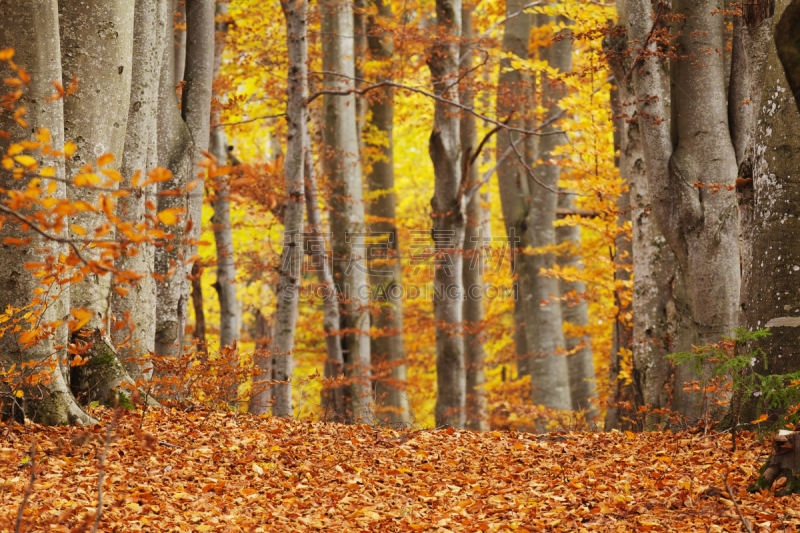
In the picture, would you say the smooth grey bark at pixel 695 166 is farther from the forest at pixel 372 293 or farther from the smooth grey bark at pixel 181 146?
the smooth grey bark at pixel 181 146

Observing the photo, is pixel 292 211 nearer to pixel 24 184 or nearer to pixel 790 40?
pixel 24 184

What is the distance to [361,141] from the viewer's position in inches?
523

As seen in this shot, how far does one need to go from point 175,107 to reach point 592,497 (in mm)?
6046

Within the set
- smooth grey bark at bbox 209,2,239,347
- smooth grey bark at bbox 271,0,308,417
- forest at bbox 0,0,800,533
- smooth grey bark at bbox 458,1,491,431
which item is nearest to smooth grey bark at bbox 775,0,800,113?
forest at bbox 0,0,800,533

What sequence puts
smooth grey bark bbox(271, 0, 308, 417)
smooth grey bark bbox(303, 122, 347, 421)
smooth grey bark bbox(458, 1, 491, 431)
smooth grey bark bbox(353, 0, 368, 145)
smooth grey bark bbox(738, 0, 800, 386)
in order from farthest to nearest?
1. smooth grey bark bbox(458, 1, 491, 431)
2. smooth grey bark bbox(353, 0, 368, 145)
3. smooth grey bark bbox(303, 122, 347, 421)
4. smooth grey bark bbox(271, 0, 308, 417)
5. smooth grey bark bbox(738, 0, 800, 386)

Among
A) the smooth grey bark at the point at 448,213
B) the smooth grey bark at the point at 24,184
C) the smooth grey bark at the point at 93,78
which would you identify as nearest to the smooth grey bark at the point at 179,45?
the smooth grey bark at the point at 93,78

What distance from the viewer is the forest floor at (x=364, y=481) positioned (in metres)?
3.23

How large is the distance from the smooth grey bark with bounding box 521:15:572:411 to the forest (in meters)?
0.06

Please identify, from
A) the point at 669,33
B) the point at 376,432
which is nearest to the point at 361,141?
the point at 669,33

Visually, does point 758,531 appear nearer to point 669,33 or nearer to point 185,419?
point 185,419

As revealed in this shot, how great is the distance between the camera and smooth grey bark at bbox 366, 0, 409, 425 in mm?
11805

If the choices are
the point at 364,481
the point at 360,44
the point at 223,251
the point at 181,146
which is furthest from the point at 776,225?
the point at 360,44

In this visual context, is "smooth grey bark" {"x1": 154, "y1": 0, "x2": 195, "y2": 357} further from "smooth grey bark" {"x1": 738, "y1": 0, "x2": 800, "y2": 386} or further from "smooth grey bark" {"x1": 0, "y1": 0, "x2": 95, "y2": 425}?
"smooth grey bark" {"x1": 738, "y1": 0, "x2": 800, "y2": 386}

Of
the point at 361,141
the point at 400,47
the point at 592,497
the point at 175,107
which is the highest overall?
the point at 400,47
